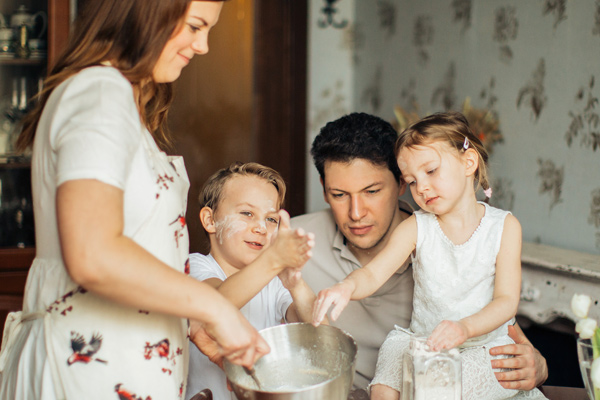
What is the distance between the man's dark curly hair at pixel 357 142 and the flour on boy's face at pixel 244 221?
0.83 ft

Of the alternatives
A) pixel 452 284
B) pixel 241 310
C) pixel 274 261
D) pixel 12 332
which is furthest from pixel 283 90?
pixel 12 332

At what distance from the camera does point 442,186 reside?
1.37 metres

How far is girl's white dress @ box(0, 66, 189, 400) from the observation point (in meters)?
0.81

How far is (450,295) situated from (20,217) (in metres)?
1.96

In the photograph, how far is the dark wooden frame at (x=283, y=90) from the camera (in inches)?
117

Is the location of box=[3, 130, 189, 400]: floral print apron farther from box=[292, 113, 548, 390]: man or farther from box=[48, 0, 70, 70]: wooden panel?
box=[48, 0, 70, 70]: wooden panel

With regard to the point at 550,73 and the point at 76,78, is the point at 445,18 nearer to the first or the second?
the point at 550,73

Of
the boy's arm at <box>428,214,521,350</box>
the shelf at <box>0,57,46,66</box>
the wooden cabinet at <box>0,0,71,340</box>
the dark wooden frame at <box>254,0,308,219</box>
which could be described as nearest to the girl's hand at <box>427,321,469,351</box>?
the boy's arm at <box>428,214,521,350</box>

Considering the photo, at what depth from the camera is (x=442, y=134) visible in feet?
4.50

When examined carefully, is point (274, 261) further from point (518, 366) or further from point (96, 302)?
point (518, 366)

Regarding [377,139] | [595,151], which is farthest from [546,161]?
[377,139]

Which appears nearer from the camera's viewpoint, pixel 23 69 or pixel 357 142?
pixel 357 142

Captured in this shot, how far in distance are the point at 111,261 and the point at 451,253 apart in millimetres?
940

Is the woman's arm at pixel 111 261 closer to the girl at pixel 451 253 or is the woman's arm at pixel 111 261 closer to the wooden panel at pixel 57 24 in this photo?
the girl at pixel 451 253
